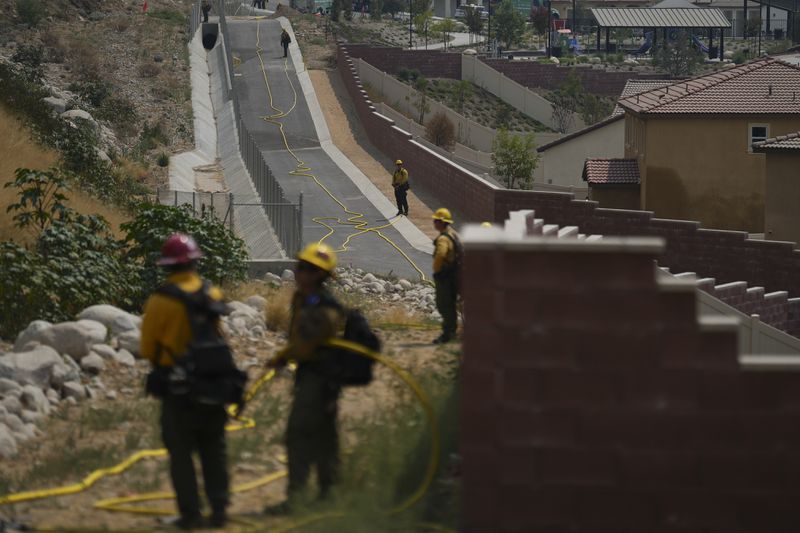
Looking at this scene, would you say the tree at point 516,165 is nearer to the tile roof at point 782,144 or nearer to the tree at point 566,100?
the tree at point 566,100

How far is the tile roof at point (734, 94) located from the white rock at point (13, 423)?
35.2 m

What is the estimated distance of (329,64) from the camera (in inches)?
2766

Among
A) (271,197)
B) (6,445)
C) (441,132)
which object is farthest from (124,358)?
(441,132)

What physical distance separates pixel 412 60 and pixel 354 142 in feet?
114

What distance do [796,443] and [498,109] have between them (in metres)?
77.3

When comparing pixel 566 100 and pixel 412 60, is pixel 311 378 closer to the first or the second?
pixel 412 60

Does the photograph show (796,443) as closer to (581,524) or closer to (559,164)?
(581,524)

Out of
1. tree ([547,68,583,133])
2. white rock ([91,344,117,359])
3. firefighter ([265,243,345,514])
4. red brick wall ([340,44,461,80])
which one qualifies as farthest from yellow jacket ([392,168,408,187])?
tree ([547,68,583,133])

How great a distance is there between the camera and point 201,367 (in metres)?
9.23

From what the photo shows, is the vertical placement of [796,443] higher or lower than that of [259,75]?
lower

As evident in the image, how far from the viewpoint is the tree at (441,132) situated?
7400 centimetres

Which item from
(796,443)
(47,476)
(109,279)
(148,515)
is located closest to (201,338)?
(148,515)

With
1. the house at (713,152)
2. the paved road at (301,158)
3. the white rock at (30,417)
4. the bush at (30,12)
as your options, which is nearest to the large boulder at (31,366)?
the white rock at (30,417)

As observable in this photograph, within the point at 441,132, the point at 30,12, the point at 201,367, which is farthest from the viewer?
the point at 441,132
